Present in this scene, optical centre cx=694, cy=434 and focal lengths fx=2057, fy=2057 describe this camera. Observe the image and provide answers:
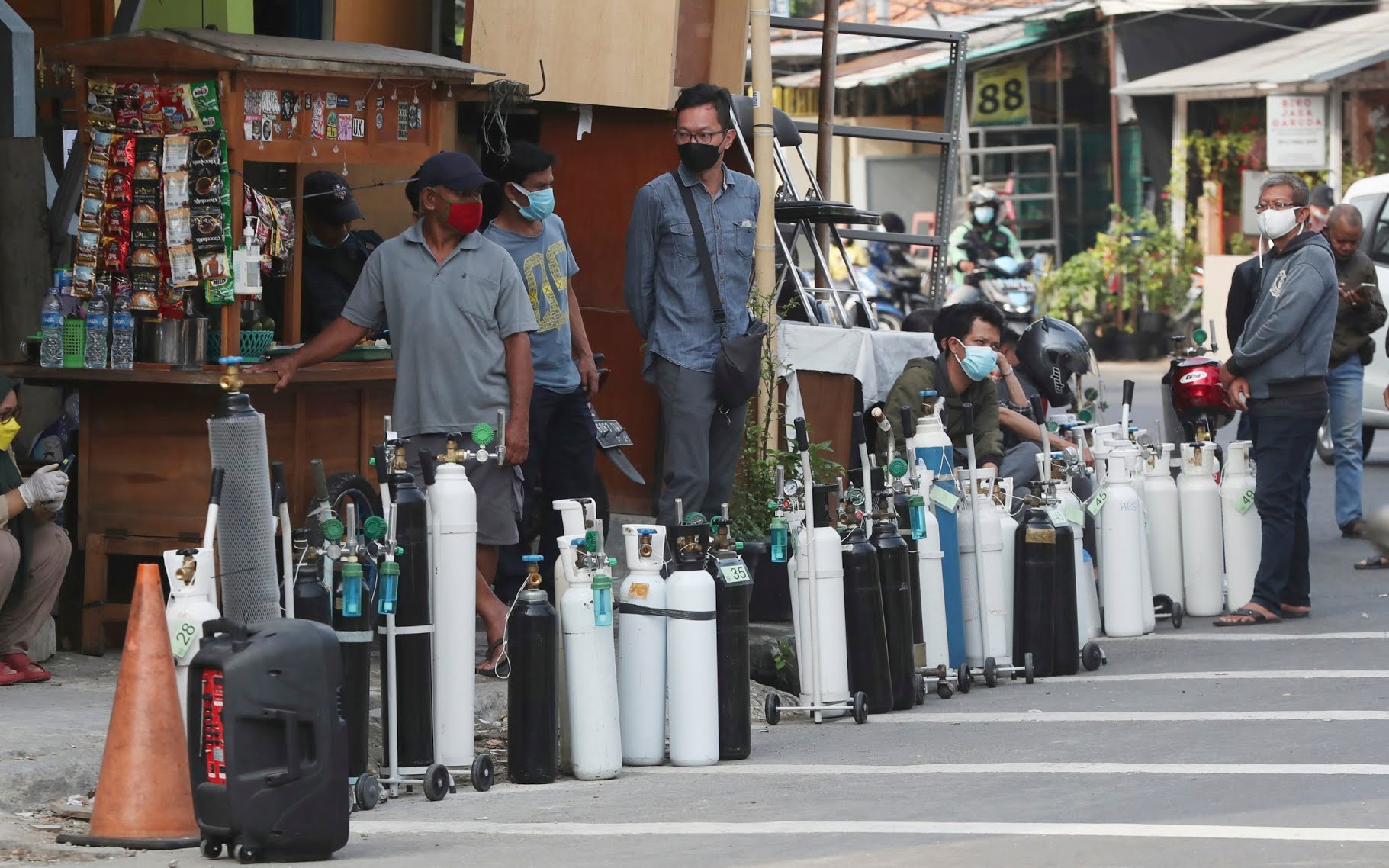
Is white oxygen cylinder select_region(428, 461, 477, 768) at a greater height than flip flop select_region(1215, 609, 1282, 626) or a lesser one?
greater

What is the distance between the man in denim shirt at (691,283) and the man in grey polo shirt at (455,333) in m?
1.17

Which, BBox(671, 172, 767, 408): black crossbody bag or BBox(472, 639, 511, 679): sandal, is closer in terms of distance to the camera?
BBox(472, 639, 511, 679): sandal

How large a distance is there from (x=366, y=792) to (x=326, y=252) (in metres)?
3.59

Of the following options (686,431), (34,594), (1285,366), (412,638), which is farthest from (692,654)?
(1285,366)

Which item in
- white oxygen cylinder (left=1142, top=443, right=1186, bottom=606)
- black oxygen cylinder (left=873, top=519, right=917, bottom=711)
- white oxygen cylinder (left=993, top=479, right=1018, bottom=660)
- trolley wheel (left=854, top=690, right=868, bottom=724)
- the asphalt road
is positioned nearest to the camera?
the asphalt road

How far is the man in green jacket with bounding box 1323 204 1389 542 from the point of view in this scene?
12008 mm

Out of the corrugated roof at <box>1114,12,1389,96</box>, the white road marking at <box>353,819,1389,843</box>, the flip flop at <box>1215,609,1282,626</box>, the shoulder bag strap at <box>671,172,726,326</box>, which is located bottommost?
the white road marking at <box>353,819,1389,843</box>

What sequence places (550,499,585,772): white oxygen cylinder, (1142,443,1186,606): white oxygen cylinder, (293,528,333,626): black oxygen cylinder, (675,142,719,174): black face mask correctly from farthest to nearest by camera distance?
(1142,443,1186,606): white oxygen cylinder, (675,142,719,174): black face mask, (550,499,585,772): white oxygen cylinder, (293,528,333,626): black oxygen cylinder

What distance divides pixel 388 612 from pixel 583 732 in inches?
31.8

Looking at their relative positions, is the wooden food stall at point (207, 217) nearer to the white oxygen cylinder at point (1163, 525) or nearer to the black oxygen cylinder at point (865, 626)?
the black oxygen cylinder at point (865, 626)

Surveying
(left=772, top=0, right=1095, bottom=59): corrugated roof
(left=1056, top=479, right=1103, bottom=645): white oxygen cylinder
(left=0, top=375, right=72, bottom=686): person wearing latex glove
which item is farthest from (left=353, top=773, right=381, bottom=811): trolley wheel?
(left=772, top=0, right=1095, bottom=59): corrugated roof

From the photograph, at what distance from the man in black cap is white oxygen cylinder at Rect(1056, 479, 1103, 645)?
3.27 m

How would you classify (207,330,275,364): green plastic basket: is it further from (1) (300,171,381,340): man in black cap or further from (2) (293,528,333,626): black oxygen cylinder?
(2) (293,528,333,626): black oxygen cylinder

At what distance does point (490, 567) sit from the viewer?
26.2 ft
